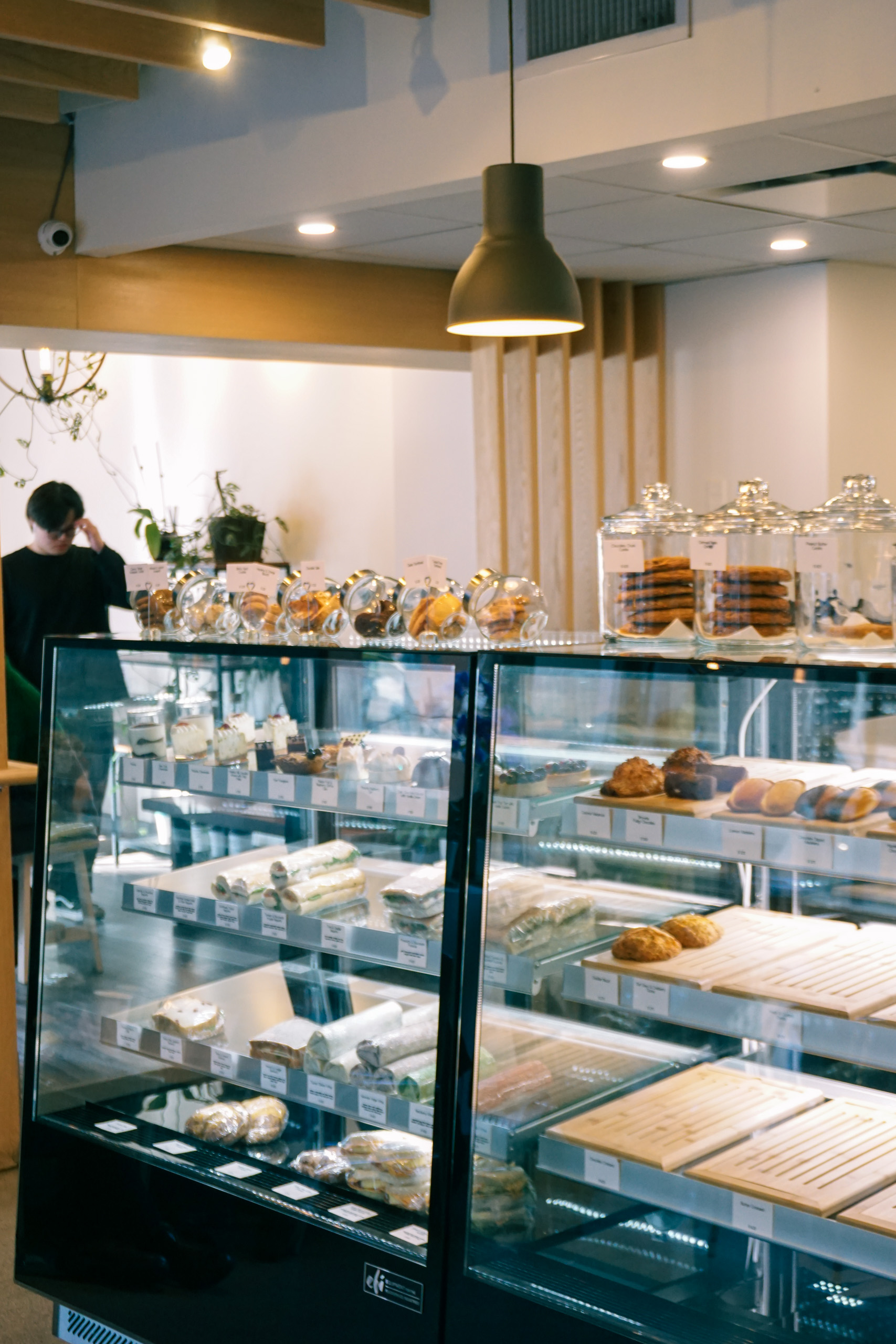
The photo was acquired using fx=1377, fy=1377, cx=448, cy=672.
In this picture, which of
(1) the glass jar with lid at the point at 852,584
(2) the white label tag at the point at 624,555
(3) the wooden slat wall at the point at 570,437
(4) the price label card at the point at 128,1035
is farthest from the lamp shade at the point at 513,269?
(3) the wooden slat wall at the point at 570,437

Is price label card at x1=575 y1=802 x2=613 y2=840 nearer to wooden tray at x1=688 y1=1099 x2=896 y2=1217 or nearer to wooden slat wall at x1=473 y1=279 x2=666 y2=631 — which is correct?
wooden tray at x1=688 y1=1099 x2=896 y2=1217

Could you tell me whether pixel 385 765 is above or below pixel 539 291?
below

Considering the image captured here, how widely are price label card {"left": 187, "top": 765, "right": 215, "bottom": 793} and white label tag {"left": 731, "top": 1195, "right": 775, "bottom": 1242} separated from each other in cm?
121

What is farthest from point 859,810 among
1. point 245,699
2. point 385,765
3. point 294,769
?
point 245,699

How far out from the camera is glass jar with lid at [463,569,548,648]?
2291 mm

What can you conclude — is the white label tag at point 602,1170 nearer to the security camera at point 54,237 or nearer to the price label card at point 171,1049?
the price label card at point 171,1049

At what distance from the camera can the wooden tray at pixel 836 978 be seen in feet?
6.03

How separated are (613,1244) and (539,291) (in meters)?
1.63

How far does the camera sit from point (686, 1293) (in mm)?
1981

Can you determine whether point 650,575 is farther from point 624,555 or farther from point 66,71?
point 66,71

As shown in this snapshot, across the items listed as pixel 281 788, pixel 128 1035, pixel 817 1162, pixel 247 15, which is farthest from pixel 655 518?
pixel 247 15

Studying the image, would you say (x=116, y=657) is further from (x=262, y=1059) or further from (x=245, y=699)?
(x=262, y=1059)

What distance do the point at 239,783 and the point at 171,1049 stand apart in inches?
21.8

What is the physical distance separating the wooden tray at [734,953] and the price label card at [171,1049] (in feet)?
3.11
